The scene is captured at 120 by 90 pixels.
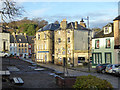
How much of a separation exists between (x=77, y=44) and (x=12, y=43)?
1733 inches

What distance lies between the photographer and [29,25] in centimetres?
10269

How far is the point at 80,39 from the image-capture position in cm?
4881

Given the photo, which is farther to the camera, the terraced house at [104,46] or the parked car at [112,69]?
the terraced house at [104,46]

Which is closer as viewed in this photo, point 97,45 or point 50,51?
point 97,45

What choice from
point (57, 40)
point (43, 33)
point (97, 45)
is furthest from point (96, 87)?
point (43, 33)

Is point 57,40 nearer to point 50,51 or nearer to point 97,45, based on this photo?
point 50,51

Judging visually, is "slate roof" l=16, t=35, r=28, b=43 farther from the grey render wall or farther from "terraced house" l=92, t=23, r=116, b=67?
"terraced house" l=92, t=23, r=116, b=67

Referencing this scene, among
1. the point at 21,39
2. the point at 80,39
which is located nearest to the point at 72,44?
the point at 80,39

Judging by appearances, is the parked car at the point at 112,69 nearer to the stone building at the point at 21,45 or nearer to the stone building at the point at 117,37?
the stone building at the point at 117,37

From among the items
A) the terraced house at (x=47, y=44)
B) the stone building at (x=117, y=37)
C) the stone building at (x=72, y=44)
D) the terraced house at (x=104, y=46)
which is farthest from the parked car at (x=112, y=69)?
the terraced house at (x=47, y=44)

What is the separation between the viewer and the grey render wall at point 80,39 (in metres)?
48.3

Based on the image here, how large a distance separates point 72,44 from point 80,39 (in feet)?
8.13

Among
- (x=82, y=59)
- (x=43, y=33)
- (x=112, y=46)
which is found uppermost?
(x=43, y=33)

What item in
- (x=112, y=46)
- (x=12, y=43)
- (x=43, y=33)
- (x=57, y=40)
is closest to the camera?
(x=112, y=46)
